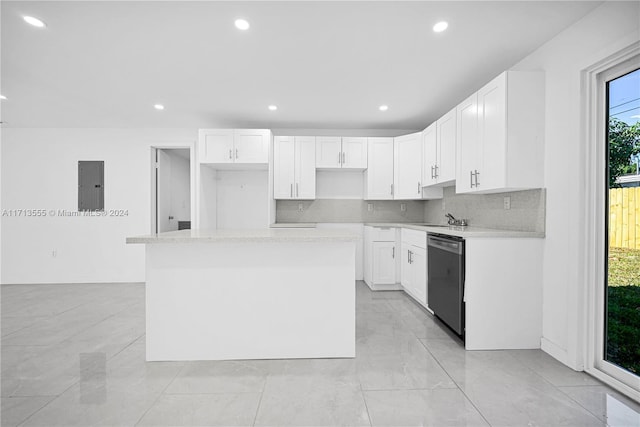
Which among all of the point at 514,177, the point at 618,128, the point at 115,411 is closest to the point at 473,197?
the point at 514,177

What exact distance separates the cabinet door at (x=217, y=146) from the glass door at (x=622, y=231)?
401 centimetres

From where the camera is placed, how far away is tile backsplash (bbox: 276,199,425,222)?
505 centimetres

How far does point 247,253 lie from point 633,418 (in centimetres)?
244

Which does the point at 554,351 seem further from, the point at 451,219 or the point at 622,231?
the point at 451,219

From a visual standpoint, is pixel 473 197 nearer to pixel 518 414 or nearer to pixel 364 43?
pixel 364 43

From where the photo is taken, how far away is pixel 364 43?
2.45 m

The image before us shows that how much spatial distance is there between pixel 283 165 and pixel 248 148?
1.92 feet

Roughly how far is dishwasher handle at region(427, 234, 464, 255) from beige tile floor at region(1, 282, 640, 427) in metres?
0.79

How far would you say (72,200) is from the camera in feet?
16.3

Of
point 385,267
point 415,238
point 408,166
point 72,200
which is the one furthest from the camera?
point 72,200

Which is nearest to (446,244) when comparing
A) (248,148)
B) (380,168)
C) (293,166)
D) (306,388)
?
(306,388)

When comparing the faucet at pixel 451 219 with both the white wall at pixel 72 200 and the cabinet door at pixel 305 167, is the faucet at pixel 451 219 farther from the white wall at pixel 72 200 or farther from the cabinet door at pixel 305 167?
the white wall at pixel 72 200

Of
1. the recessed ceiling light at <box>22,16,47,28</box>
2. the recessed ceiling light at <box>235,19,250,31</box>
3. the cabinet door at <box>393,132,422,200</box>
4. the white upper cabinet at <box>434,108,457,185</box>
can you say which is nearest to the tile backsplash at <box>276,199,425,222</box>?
the cabinet door at <box>393,132,422,200</box>

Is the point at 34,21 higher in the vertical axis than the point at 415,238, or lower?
higher
